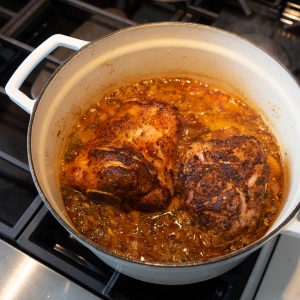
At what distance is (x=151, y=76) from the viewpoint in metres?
1.49

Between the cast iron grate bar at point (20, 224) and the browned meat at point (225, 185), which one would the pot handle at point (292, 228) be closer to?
the browned meat at point (225, 185)

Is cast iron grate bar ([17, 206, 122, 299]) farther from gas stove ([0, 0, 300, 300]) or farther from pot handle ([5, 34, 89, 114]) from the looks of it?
pot handle ([5, 34, 89, 114])

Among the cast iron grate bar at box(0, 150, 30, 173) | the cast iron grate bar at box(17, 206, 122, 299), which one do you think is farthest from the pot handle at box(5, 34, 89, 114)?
the cast iron grate bar at box(17, 206, 122, 299)

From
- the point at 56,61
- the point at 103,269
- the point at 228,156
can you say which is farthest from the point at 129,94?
the point at 103,269

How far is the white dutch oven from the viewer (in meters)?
1.12

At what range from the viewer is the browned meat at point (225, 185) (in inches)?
42.4

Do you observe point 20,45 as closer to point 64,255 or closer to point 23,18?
point 23,18

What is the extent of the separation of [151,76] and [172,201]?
0.53m

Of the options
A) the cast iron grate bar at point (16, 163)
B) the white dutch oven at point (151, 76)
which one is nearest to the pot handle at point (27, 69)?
the white dutch oven at point (151, 76)

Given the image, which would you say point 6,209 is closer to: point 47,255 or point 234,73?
point 47,255

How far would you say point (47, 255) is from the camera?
1163mm

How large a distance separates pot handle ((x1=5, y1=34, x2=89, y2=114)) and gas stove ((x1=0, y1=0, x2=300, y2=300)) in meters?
0.25

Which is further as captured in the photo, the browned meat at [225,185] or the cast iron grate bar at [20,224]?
the cast iron grate bar at [20,224]

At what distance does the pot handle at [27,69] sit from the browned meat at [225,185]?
0.49 metres
